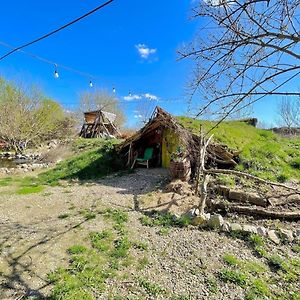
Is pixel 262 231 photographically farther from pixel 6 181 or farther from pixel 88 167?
pixel 6 181

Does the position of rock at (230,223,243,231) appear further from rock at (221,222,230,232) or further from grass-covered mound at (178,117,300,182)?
grass-covered mound at (178,117,300,182)

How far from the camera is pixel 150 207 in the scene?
6270 millimetres

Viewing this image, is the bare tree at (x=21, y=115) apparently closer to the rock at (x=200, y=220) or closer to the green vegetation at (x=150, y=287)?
the rock at (x=200, y=220)

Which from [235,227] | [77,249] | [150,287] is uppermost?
[235,227]

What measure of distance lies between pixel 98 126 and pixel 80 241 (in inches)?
708

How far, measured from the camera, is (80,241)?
14.8ft

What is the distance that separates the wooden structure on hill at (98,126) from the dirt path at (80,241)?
14.6 metres

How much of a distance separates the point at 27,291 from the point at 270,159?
889cm

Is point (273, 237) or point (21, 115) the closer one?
point (273, 237)

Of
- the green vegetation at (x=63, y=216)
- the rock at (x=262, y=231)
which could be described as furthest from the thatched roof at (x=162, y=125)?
the green vegetation at (x=63, y=216)

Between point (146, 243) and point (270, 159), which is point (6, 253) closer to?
→ point (146, 243)

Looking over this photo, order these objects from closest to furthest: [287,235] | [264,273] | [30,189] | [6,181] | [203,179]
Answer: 1. [264,273]
2. [287,235]
3. [203,179]
4. [30,189]
5. [6,181]

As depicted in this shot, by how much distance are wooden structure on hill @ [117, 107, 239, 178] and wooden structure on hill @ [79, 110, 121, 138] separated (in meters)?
10.1

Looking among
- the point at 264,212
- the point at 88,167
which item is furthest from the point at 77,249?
the point at 88,167
